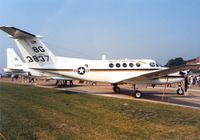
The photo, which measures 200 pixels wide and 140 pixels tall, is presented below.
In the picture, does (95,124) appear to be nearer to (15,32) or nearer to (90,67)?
(15,32)

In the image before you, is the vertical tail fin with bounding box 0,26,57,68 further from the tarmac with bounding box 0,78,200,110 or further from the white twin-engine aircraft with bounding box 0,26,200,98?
the tarmac with bounding box 0,78,200,110

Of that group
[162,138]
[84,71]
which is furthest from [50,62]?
[162,138]

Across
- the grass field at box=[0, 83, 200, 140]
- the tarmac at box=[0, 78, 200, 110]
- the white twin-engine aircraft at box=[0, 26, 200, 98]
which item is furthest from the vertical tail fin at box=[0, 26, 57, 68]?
the grass field at box=[0, 83, 200, 140]

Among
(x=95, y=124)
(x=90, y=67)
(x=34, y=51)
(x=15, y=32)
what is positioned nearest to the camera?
(x=95, y=124)

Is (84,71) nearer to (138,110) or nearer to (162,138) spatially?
(138,110)

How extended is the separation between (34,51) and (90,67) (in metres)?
4.51

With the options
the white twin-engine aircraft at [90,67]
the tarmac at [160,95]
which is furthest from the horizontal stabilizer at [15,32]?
the tarmac at [160,95]

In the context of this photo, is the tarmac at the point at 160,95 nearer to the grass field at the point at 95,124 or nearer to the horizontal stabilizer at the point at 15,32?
the grass field at the point at 95,124

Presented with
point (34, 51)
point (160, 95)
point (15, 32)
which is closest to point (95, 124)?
point (15, 32)

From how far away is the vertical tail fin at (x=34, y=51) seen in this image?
69.6ft

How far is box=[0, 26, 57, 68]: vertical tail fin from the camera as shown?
21.2 meters

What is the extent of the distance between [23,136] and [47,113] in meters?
3.77

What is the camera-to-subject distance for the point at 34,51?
21.8 m

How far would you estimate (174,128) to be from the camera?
10.0m
